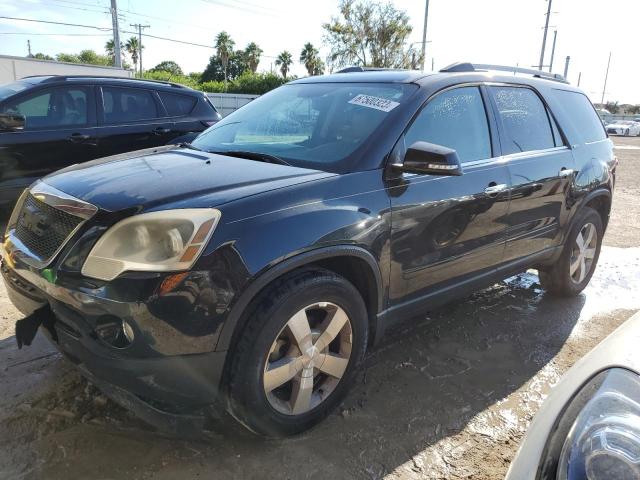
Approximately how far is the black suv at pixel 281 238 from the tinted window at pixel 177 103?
3.34 m

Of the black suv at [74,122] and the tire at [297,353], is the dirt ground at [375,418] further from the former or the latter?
the black suv at [74,122]

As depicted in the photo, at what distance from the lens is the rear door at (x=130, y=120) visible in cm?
600

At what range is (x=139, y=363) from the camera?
2006 millimetres

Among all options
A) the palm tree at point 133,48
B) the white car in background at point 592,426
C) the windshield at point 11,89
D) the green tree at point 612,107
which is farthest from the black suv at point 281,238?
the green tree at point 612,107

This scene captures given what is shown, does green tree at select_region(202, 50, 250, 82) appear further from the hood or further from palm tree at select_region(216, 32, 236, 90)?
the hood

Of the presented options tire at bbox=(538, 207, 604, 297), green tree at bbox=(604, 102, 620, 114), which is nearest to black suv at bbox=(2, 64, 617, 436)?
tire at bbox=(538, 207, 604, 297)

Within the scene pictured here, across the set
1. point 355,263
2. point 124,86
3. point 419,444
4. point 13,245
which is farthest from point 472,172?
point 124,86

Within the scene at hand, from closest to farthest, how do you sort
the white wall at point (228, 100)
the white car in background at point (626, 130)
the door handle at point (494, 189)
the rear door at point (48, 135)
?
1. the door handle at point (494, 189)
2. the rear door at point (48, 135)
3. the white wall at point (228, 100)
4. the white car in background at point (626, 130)

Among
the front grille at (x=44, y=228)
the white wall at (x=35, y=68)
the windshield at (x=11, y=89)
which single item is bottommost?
the front grille at (x=44, y=228)

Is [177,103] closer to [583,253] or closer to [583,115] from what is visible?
[583,115]

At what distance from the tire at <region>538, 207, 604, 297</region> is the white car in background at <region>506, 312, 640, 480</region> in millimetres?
2846

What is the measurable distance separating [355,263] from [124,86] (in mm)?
4800

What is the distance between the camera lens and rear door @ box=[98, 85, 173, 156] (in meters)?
6.00

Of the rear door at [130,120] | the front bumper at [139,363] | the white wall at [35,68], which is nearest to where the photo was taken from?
the front bumper at [139,363]
